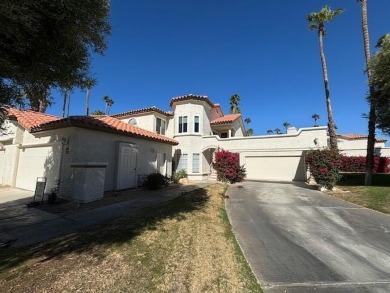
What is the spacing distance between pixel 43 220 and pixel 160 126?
55.8 ft

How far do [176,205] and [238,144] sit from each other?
13876 millimetres

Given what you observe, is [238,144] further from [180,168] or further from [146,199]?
[146,199]

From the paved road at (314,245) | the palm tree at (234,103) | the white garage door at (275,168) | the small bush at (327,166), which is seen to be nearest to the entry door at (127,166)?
the paved road at (314,245)

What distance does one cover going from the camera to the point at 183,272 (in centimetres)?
471

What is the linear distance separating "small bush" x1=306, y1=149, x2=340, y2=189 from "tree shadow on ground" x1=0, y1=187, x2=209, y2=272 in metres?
10.5

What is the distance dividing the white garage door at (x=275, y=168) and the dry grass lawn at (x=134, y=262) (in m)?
16.0


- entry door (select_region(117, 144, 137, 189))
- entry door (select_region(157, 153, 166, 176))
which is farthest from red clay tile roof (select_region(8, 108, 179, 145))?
entry door (select_region(157, 153, 166, 176))

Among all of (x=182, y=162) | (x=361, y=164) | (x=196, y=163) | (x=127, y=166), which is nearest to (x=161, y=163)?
(x=182, y=162)

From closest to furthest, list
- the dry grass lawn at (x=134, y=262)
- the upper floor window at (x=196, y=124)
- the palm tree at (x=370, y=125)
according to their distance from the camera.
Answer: the dry grass lawn at (x=134, y=262) < the palm tree at (x=370, y=125) < the upper floor window at (x=196, y=124)

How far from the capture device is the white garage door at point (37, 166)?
42.3ft

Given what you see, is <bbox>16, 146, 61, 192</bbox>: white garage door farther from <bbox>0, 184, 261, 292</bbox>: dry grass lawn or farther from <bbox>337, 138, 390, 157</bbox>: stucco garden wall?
<bbox>337, 138, 390, 157</bbox>: stucco garden wall

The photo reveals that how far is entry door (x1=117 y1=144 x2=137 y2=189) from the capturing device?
48.2 feet

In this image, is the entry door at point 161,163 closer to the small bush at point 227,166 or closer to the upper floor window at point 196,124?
the small bush at point 227,166

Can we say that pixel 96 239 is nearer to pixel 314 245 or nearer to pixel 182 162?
pixel 314 245
